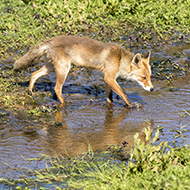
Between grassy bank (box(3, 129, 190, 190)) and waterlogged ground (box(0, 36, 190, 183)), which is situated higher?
grassy bank (box(3, 129, 190, 190))

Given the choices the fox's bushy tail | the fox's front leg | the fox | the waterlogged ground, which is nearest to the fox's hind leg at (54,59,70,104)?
the fox

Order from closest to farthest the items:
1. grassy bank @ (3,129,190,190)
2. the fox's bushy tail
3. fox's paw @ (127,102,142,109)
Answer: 1. grassy bank @ (3,129,190,190)
2. fox's paw @ (127,102,142,109)
3. the fox's bushy tail

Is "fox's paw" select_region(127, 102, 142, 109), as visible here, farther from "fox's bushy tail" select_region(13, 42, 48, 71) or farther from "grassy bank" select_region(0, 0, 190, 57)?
"grassy bank" select_region(0, 0, 190, 57)

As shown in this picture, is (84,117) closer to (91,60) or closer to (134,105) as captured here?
(134,105)

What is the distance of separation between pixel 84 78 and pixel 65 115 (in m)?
2.43

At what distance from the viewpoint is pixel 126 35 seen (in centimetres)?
1173

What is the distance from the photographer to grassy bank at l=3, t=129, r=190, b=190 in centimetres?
357

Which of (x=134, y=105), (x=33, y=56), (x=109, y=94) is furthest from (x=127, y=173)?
(x=33, y=56)

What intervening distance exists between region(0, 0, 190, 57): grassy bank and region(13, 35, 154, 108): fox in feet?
9.97

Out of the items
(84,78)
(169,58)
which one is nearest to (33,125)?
(84,78)

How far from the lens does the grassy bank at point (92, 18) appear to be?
38.0ft

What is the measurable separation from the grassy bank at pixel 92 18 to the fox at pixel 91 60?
9.97 feet

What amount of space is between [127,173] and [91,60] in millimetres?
4569

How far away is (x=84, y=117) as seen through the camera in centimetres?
705
